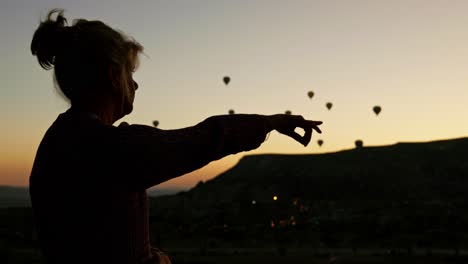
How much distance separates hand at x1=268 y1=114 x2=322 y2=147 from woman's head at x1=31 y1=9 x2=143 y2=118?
53 cm

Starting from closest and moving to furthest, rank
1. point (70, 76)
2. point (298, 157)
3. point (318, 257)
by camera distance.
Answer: point (70, 76)
point (318, 257)
point (298, 157)

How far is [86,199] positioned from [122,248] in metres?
0.20

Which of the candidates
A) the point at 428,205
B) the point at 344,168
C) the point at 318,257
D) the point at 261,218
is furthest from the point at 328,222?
the point at 344,168

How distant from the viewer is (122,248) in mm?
1850

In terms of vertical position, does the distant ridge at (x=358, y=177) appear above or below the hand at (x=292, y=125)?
above

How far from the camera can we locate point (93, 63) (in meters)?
2.03

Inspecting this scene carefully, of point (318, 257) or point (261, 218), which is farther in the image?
point (261, 218)

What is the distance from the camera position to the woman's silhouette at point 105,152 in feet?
6.00

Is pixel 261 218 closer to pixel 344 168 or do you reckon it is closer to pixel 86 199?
pixel 344 168

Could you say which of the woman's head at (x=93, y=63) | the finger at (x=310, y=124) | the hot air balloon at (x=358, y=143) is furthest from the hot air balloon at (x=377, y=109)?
the woman's head at (x=93, y=63)

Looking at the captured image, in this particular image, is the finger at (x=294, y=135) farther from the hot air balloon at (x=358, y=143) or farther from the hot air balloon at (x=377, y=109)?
the hot air balloon at (x=358, y=143)

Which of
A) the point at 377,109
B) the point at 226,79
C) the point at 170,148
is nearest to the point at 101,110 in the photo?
the point at 170,148

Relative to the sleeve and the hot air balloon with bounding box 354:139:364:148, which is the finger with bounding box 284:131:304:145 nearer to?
the sleeve

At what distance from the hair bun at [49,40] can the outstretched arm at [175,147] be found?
52 cm
